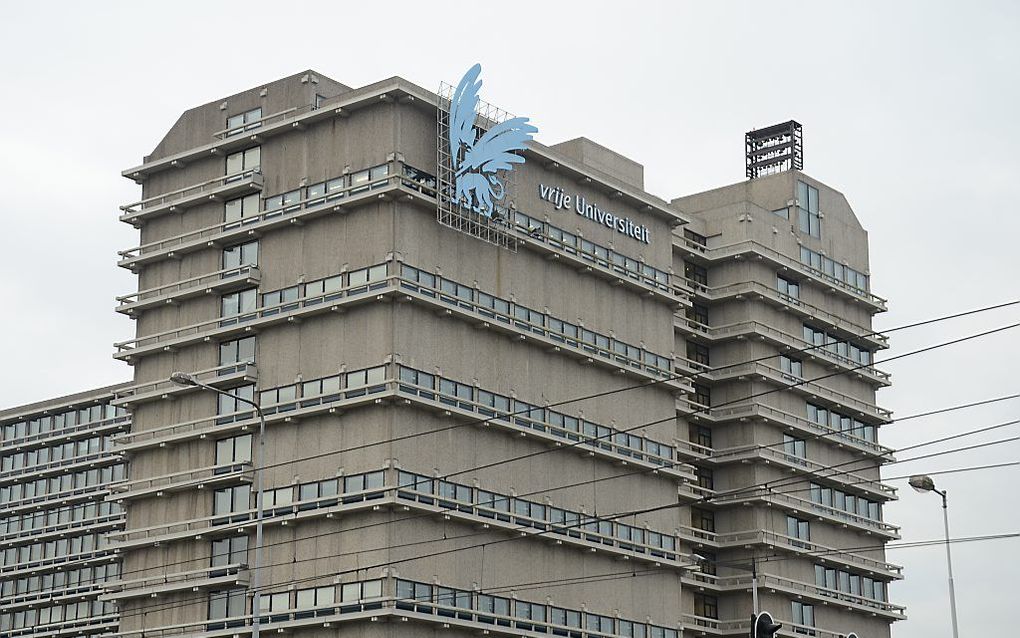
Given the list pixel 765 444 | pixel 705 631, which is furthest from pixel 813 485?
pixel 705 631

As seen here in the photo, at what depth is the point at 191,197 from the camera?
101750 millimetres

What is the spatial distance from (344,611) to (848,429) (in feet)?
174

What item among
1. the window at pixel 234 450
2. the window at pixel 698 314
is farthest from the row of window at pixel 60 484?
the window at pixel 234 450

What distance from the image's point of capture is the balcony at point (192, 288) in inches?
3858

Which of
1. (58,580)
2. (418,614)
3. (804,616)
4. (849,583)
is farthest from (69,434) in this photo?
(418,614)

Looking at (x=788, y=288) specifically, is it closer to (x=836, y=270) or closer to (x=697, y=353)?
(x=836, y=270)

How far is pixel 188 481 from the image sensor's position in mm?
97812

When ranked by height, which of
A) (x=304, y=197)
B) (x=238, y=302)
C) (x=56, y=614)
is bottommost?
(x=56, y=614)

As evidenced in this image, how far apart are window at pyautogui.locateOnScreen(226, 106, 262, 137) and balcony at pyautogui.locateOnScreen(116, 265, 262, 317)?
27.0 feet

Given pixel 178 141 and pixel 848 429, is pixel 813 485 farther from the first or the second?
pixel 178 141

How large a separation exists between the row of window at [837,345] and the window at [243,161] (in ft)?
153

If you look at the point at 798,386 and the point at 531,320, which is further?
the point at 798,386

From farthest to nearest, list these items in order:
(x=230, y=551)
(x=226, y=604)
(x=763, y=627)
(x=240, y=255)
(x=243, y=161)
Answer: (x=243, y=161), (x=240, y=255), (x=230, y=551), (x=226, y=604), (x=763, y=627)

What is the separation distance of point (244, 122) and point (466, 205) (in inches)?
601
